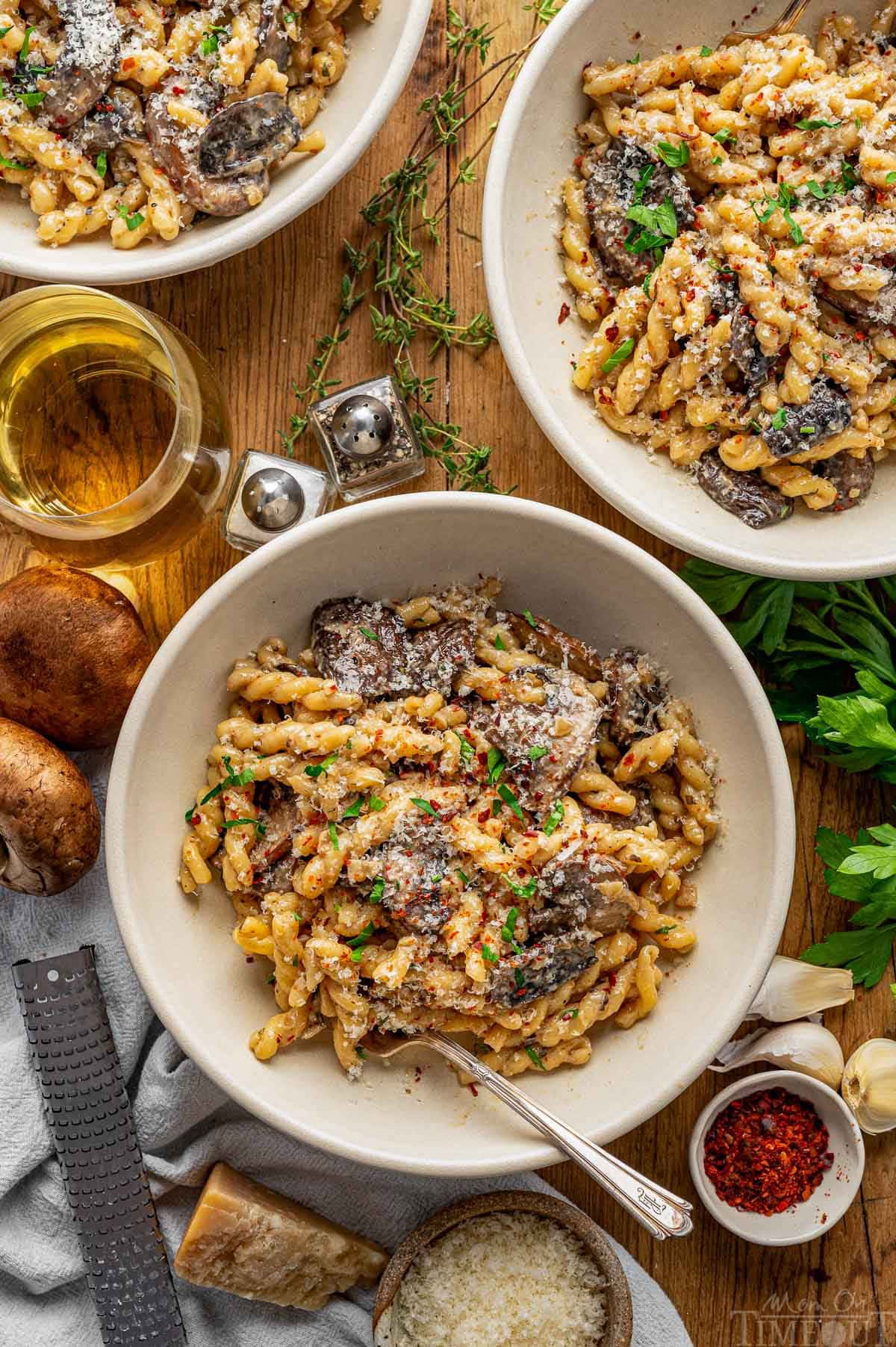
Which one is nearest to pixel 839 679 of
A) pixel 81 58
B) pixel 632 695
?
pixel 632 695

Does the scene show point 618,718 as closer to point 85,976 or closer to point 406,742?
point 406,742

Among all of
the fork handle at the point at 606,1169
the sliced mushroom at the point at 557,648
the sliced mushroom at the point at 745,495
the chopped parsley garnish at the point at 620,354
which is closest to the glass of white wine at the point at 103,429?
the sliced mushroom at the point at 557,648

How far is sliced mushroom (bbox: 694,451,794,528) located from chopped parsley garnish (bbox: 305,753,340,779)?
953mm

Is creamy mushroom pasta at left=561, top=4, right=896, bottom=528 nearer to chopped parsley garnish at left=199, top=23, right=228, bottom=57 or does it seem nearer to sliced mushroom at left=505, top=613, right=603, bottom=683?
sliced mushroom at left=505, top=613, right=603, bottom=683

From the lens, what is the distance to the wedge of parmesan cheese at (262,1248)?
2.44 m

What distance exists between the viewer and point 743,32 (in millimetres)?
2412

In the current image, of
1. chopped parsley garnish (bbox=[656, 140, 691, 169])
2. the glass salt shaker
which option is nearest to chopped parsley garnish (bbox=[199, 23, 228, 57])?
the glass salt shaker

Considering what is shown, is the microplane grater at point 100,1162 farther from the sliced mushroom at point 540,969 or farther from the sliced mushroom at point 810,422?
the sliced mushroom at point 810,422

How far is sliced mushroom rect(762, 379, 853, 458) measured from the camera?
7.30 feet

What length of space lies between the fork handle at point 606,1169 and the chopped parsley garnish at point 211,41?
200 centimetres

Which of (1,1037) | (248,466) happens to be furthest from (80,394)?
(1,1037)

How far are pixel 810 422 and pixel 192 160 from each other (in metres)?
1.30

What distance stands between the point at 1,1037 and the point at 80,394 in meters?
1.44

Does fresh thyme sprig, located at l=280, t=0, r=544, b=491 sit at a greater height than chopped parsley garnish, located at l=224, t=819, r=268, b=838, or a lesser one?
greater
